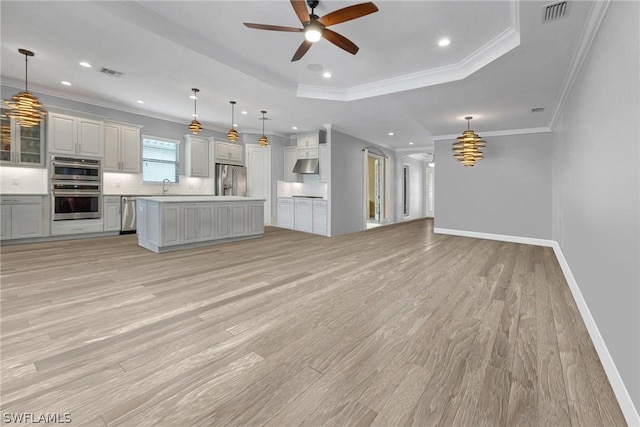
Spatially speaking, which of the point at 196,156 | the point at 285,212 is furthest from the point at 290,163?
the point at 196,156

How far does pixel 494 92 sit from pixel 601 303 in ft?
12.2

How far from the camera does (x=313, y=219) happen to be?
7.70 meters

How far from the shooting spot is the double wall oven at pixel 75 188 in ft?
18.5

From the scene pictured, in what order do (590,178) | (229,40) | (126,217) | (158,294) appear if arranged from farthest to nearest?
(126,217), (229,40), (158,294), (590,178)

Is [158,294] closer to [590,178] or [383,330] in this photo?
[383,330]

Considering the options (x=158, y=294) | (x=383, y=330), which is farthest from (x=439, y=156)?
(x=158, y=294)

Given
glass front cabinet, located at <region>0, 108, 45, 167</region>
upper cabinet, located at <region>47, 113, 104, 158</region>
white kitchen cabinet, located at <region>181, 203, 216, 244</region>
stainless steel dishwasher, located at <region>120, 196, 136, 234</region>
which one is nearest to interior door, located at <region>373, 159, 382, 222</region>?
white kitchen cabinet, located at <region>181, 203, 216, 244</region>

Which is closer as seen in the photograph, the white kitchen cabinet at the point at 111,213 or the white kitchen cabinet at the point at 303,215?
the white kitchen cabinet at the point at 111,213

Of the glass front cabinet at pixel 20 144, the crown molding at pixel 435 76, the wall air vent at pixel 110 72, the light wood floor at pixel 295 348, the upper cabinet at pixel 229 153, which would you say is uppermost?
the wall air vent at pixel 110 72

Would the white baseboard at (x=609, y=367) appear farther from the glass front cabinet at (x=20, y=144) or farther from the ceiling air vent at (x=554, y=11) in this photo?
the glass front cabinet at (x=20, y=144)

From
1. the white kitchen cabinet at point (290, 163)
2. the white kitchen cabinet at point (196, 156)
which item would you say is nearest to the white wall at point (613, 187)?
the white kitchen cabinet at point (290, 163)

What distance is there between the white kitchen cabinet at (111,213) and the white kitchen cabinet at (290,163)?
14.6ft

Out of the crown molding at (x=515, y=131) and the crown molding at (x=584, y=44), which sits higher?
the crown molding at (x=515, y=131)

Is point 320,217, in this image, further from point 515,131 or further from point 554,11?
point 554,11
